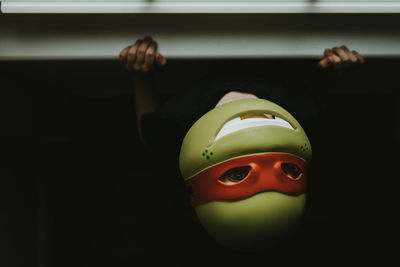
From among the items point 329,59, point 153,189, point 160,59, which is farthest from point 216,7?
point 153,189

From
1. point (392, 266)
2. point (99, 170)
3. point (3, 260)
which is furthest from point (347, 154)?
point (3, 260)

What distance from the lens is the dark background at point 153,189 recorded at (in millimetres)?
1026

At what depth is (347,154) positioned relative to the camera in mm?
1077

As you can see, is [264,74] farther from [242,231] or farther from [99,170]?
[99,170]

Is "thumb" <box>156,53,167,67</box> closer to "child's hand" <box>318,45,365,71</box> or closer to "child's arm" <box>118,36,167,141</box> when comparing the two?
"child's arm" <box>118,36,167,141</box>

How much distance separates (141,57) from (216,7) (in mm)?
182

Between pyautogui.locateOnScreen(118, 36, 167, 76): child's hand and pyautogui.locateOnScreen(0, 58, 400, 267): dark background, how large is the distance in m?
0.33

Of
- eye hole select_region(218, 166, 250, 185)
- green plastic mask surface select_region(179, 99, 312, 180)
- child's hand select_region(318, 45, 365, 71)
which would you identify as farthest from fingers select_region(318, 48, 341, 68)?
eye hole select_region(218, 166, 250, 185)

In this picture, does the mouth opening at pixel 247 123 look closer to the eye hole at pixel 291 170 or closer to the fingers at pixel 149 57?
the eye hole at pixel 291 170

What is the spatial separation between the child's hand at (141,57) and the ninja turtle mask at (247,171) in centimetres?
16

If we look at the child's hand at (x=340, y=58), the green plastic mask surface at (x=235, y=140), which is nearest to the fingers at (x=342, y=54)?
the child's hand at (x=340, y=58)

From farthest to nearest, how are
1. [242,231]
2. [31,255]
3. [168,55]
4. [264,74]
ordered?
1. [31,255]
2. [264,74]
3. [168,55]
4. [242,231]

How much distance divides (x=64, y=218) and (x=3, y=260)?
220 millimetres

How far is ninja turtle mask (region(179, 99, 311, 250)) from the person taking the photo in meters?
0.55
